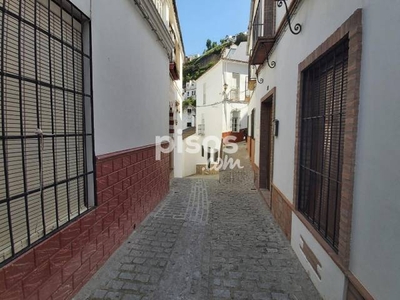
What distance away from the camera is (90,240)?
2.71 meters

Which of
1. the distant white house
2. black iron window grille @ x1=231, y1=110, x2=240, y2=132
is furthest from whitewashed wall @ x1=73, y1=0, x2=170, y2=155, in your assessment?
black iron window grille @ x1=231, y1=110, x2=240, y2=132

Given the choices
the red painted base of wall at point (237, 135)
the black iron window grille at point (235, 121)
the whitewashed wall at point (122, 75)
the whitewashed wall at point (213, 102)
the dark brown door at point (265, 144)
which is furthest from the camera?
the black iron window grille at point (235, 121)

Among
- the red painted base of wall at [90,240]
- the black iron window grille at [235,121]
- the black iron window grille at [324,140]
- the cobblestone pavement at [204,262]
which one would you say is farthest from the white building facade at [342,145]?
the black iron window grille at [235,121]

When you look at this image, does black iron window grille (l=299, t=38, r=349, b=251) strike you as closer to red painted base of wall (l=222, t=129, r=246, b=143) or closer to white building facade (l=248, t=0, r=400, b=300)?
white building facade (l=248, t=0, r=400, b=300)

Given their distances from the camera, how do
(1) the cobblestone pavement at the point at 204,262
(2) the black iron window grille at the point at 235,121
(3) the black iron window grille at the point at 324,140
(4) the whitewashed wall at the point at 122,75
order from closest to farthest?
1. (3) the black iron window grille at the point at 324,140
2. (1) the cobblestone pavement at the point at 204,262
3. (4) the whitewashed wall at the point at 122,75
4. (2) the black iron window grille at the point at 235,121

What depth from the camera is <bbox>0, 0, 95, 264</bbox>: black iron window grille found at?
5.67ft

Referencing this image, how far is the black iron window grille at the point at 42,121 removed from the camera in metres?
1.73

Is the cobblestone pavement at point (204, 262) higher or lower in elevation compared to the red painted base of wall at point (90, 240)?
lower

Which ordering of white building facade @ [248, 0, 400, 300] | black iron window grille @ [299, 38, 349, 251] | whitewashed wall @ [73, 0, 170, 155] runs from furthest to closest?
whitewashed wall @ [73, 0, 170, 155], black iron window grille @ [299, 38, 349, 251], white building facade @ [248, 0, 400, 300]

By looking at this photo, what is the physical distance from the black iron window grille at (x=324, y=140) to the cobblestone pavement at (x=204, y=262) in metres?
0.77

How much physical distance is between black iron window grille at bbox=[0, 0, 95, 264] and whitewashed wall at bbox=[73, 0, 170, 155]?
197mm

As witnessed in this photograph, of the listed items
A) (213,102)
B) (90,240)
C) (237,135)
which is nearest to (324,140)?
(90,240)

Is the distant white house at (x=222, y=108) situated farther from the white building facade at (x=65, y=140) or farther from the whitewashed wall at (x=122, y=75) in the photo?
the white building facade at (x=65, y=140)

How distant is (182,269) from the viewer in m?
2.97
